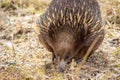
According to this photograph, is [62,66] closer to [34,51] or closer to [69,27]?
[69,27]

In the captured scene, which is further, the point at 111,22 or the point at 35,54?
the point at 111,22

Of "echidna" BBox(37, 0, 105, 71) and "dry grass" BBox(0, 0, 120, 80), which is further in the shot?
"dry grass" BBox(0, 0, 120, 80)

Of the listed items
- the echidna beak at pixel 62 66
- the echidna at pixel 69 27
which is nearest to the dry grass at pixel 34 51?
the echidna beak at pixel 62 66

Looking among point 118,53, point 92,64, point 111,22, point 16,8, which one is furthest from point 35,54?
point 16,8

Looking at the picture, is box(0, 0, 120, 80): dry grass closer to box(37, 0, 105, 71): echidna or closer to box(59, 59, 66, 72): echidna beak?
box(59, 59, 66, 72): echidna beak

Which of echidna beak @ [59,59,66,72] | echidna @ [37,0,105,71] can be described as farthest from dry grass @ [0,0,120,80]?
echidna @ [37,0,105,71]

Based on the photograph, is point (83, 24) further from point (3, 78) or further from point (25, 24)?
point (25, 24)
